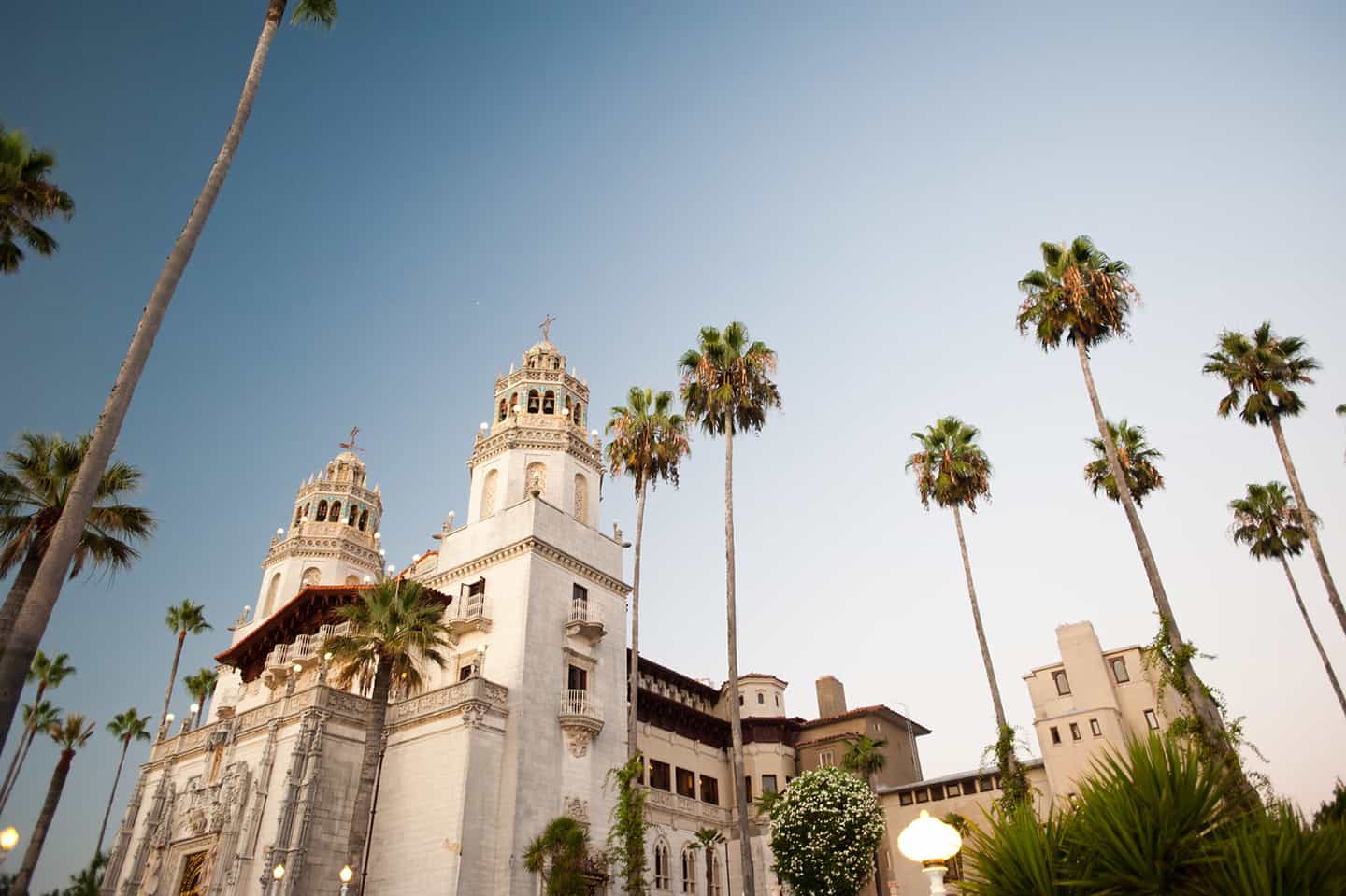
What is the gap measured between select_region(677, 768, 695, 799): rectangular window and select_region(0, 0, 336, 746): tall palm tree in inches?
1368

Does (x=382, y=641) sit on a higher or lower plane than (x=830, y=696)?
lower

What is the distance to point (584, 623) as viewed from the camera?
37.2 metres

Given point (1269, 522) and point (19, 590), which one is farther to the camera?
point (1269, 522)

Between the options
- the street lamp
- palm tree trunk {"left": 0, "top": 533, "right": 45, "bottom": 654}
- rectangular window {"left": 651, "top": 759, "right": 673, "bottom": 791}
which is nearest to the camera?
the street lamp

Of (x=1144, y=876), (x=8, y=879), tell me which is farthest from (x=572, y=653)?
(x=8, y=879)

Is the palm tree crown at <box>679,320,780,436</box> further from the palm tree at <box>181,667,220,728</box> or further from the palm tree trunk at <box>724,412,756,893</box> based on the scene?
the palm tree at <box>181,667,220,728</box>

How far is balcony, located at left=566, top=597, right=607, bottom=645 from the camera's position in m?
37.1

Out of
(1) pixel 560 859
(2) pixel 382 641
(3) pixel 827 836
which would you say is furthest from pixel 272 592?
(3) pixel 827 836

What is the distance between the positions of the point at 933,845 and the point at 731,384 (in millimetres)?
29790

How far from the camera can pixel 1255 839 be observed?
7.46 m

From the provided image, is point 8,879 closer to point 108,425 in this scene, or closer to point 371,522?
point 371,522

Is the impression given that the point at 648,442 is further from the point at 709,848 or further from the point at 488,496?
the point at 709,848

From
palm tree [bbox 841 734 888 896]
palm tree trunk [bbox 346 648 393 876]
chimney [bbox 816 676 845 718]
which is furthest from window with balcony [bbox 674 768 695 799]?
palm tree trunk [bbox 346 648 393 876]

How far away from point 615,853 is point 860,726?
24280 mm
